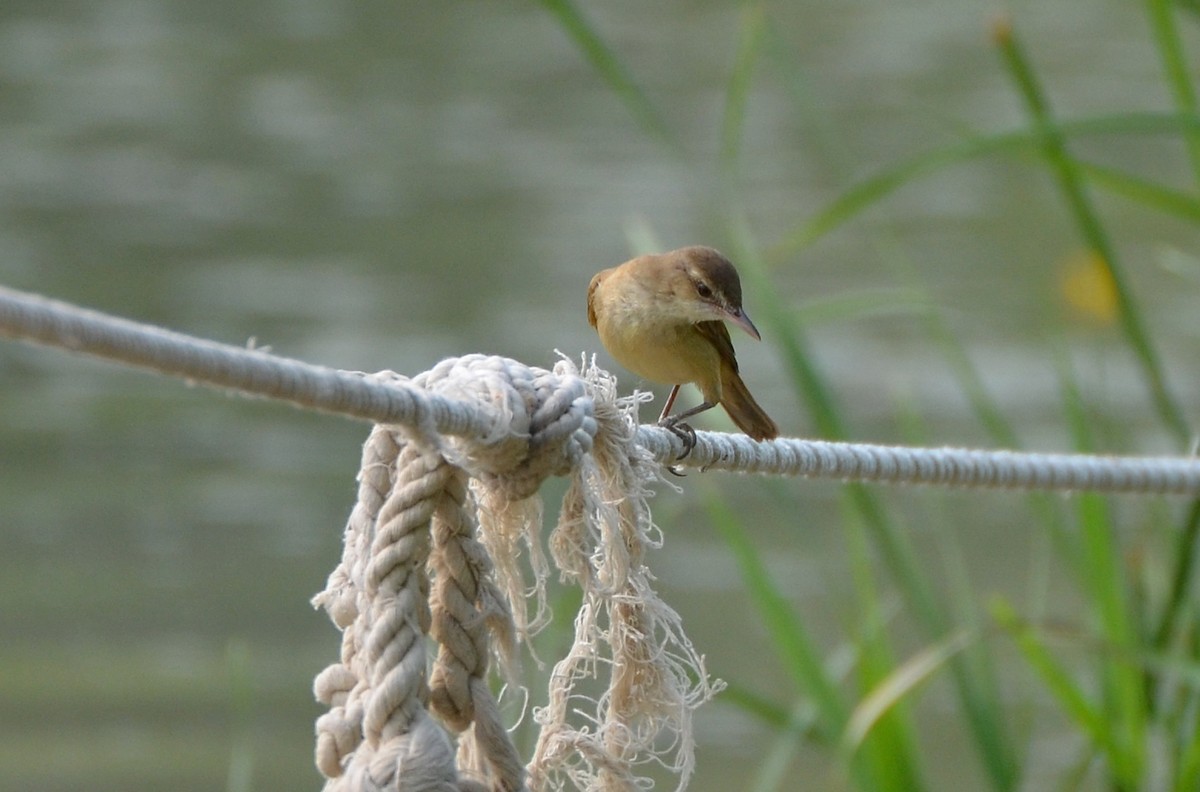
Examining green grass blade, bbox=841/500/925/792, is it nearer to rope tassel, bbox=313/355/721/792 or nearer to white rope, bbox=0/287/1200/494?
white rope, bbox=0/287/1200/494

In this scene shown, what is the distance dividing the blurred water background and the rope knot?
1.13 m

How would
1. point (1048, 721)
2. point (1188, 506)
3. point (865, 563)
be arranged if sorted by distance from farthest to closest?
1. point (1048, 721)
2. point (865, 563)
3. point (1188, 506)

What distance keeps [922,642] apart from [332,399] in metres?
4.63

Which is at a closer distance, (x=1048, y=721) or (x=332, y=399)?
(x=332, y=399)

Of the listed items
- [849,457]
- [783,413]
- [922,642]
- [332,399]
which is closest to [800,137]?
[783,413]

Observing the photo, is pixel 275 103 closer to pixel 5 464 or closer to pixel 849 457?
pixel 5 464

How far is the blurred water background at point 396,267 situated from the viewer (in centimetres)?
547

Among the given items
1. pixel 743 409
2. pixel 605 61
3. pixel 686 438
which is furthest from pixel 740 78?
pixel 686 438

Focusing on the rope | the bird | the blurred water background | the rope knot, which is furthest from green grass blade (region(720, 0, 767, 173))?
the rope knot

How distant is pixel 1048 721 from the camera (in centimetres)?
554

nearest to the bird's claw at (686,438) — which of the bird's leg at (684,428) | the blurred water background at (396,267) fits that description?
the bird's leg at (684,428)

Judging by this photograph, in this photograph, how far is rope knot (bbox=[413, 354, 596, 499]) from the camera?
1423 mm

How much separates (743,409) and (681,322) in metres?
0.18

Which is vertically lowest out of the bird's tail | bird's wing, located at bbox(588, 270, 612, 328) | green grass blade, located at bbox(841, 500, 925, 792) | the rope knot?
the rope knot
